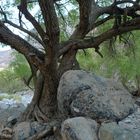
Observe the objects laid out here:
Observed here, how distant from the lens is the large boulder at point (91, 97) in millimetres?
7402

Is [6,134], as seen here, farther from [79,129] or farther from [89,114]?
[79,129]

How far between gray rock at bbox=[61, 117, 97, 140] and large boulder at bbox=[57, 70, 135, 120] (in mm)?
401

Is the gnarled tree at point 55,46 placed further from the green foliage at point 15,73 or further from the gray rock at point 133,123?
the green foliage at point 15,73

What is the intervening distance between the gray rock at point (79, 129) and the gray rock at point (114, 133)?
0.17 m

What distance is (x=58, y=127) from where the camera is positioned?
7.86 m

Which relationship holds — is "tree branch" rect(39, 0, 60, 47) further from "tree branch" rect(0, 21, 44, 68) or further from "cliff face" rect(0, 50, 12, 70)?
"cliff face" rect(0, 50, 12, 70)

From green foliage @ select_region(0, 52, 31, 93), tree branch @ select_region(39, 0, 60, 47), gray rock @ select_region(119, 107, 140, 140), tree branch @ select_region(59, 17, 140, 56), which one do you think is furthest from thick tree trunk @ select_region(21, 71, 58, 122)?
green foliage @ select_region(0, 52, 31, 93)

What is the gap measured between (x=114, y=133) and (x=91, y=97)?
4.17ft

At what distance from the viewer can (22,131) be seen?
8219 millimetres

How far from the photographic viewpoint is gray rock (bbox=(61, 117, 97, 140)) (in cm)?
667

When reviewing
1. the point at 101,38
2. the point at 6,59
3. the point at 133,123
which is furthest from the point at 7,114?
the point at 6,59

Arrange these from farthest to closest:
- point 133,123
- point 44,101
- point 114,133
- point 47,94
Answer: point 44,101 < point 47,94 < point 133,123 < point 114,133

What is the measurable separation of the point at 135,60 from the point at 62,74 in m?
7.06

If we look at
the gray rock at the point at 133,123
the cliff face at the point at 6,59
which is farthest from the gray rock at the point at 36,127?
the cliff face at the point at 6,59
